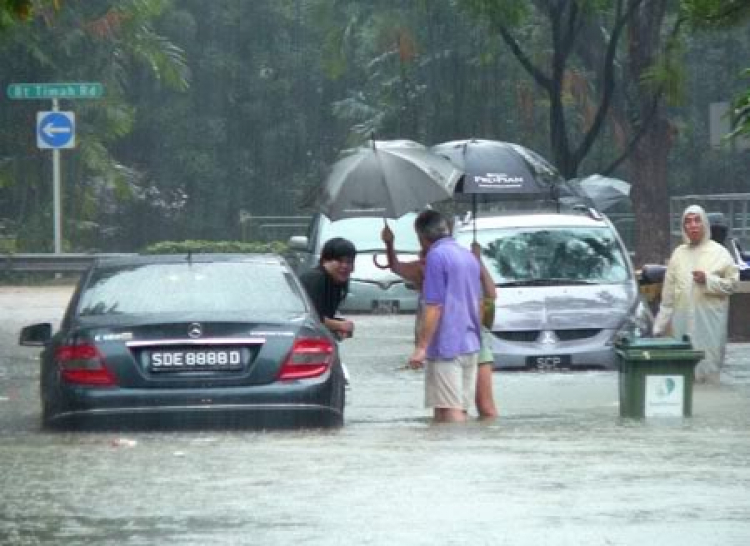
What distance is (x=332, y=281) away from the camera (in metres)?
15.0

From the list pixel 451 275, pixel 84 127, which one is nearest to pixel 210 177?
pixel 84 127

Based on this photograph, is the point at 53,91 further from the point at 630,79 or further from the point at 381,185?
the point at 381,185

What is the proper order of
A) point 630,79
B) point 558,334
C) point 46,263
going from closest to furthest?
point 558,334
point 630,79
point 46,263

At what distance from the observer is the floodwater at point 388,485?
870cm

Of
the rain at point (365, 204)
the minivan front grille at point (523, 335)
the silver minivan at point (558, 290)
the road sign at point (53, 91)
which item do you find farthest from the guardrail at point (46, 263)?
the minivan front grille at point (523, 335)

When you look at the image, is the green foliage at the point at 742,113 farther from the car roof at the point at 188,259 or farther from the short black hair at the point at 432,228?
the car roof at the point at 188,259

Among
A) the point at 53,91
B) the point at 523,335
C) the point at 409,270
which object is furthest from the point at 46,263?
the point at 409,270

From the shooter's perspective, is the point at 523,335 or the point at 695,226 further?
the point at 523,335

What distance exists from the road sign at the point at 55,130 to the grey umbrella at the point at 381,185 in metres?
14.7

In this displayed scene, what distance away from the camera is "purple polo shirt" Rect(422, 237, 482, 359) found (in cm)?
1430

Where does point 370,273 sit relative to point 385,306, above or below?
above

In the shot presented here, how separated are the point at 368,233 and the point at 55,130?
17.0 ft

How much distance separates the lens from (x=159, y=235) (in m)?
63.4

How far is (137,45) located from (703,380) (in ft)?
109
